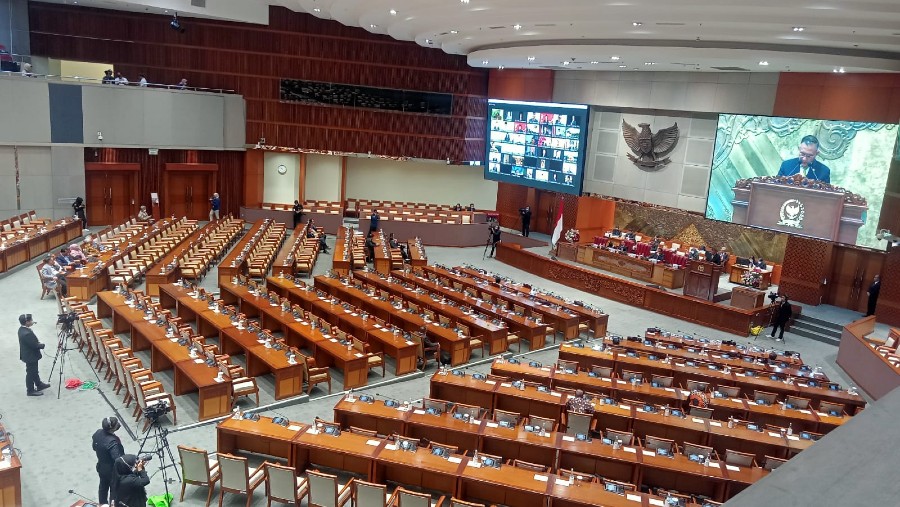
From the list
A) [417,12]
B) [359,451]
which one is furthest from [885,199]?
[359,451]

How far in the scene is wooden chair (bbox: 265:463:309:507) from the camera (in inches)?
277

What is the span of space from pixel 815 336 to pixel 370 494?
14.2 metres

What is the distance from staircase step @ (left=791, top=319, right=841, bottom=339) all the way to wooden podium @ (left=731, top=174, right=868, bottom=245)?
240cm

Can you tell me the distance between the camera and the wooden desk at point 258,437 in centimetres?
783

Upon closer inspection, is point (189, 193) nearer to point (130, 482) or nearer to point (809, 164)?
point (130, 482)

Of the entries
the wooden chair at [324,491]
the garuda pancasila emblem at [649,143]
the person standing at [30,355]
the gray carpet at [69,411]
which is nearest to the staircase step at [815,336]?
the gray carpet at [69,411]

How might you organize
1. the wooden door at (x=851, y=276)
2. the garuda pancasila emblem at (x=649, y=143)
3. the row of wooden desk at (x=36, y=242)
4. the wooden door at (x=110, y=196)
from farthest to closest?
the wooden door at (x=110, y=196), the garuda pancasila emblem at (x=649, y=143), the wooden door at (x=851, y=276), the row of wooden desk at (x=36, y=242)

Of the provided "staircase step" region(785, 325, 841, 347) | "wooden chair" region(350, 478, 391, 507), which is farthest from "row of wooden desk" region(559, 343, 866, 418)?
"wooden chair" region(350, 478, 391, 507)

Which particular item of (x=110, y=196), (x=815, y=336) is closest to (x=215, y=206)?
(x=110, y=196)

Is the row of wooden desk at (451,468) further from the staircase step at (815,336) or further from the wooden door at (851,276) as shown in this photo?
the wooden door at (851,276)

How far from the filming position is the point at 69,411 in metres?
9.44

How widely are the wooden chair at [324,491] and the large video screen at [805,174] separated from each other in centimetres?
1402

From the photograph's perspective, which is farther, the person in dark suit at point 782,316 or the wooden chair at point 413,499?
the person in dark suit at point 782,316

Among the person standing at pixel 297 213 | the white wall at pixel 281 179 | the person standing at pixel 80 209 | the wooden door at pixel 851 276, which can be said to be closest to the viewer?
the wooden door at pixel 851 276
